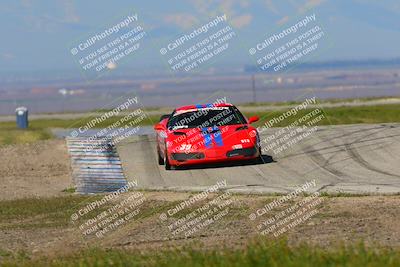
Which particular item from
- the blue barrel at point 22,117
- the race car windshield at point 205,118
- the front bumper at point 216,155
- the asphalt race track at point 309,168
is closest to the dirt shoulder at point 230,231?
the asphalt race track at point 309,168

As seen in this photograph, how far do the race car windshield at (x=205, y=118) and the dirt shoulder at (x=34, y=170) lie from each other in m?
3.04

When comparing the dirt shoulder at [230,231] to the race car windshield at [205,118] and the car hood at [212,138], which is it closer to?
the car hood at [212,138]

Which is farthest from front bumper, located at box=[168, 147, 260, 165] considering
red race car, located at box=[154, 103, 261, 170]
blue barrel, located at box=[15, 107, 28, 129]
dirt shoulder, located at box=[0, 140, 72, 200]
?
blue barrel, located at box=[15, 107, 28, 129]

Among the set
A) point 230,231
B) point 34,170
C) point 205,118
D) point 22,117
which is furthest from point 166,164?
point 22,117

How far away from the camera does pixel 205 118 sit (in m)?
25.2

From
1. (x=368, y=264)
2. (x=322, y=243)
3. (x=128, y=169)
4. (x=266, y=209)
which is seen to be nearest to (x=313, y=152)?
(x=128, y=169)

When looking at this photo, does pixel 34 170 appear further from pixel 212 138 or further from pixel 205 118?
pixel 212 138

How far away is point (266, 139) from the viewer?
1121 inches

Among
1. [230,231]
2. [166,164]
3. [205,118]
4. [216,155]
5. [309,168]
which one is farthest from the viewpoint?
[205,118]

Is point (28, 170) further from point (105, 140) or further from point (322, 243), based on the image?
point (322, 243)

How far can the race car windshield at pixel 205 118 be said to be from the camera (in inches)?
984

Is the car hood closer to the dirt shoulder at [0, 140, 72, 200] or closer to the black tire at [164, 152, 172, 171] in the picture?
the black tire at [164, 152, 172, 171]

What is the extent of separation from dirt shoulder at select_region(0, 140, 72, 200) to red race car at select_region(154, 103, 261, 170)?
8.82ft

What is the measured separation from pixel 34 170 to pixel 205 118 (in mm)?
5234
